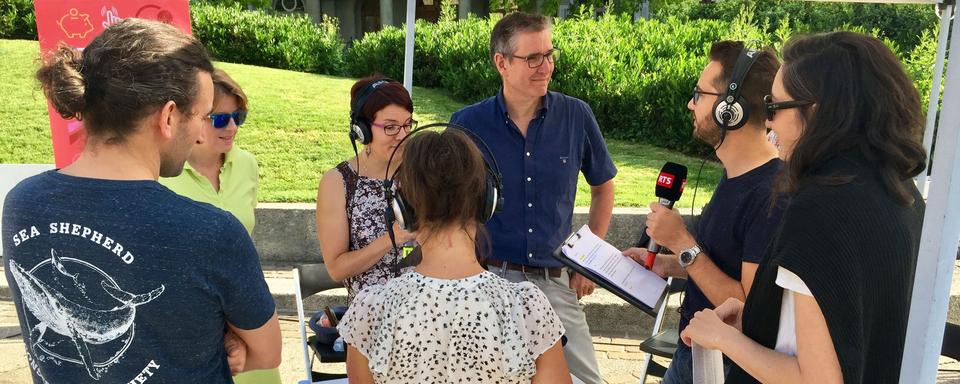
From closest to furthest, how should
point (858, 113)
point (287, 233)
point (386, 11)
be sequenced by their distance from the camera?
point (858, 113) → point (287, 233) → point (386, 11)

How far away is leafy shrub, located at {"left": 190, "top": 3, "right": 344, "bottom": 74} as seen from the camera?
14.1 metres

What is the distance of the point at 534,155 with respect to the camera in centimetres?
353

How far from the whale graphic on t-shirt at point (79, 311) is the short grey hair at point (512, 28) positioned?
7.67ft

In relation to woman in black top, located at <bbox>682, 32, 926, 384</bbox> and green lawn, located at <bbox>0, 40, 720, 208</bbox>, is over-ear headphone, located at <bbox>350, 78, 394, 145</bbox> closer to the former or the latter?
woman in black top, located at <bbox>682, 32, 926, 384</bbox>

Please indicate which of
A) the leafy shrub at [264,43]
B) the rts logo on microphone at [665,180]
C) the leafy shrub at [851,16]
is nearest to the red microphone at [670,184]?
the rts logo on microphone at [665,180]

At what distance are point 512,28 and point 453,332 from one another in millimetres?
Answer: 2039

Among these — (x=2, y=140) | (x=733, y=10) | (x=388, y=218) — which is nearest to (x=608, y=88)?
(x=2, y=140)

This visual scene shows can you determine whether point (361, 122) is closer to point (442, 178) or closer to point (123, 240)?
point (442, 178)

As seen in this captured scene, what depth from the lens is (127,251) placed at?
1.58 meters

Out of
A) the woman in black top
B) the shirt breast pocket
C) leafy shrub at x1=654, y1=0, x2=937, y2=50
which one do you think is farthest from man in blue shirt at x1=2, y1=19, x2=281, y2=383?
leafy shrub at x1=654, y1=0, x2=937, y2=50

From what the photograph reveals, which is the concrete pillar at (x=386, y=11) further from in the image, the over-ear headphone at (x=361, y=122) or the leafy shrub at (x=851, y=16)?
the over-ear headphone at (x=361, y=122)

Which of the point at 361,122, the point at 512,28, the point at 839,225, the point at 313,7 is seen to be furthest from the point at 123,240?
the point at 313,7

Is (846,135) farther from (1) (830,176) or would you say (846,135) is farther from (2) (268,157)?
(2) (268,157)

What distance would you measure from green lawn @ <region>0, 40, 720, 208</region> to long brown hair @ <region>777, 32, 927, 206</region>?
198 inches
